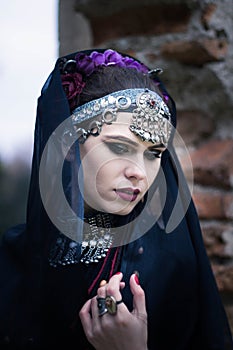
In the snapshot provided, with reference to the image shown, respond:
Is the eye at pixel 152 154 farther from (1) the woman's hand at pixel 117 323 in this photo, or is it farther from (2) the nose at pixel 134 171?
(1) the woman's hand at pixel 117 323

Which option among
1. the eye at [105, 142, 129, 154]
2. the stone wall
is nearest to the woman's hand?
the eye at [105, 142, 129, 154]

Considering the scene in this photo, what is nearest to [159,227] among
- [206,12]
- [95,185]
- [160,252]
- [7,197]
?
[160,252]

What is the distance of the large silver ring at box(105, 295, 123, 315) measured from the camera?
3.31 ft

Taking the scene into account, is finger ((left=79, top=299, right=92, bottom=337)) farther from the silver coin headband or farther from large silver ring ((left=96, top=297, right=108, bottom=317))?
the silver coin headband

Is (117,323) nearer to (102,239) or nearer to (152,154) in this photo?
(102,239)

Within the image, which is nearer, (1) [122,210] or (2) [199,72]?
(1) [122,210]

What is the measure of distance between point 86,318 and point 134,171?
0.28m

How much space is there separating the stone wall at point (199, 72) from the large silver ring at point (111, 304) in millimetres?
455

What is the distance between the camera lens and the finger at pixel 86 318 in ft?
3.40

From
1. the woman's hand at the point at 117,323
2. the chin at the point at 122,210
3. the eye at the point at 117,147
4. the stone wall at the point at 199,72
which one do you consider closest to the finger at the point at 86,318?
the woman's hand at the point at 117,323

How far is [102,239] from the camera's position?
1.14 m

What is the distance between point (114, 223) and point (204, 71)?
0.51 metres

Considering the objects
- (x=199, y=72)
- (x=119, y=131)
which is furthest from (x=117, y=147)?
(x=199, y=72)

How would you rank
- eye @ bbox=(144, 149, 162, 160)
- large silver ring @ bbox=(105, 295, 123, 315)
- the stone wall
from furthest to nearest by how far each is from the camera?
the stone wall, eye @ bbox=(144, 149, 162, 160), large silver ring @ bbox=(105, 295, 123, 315)
